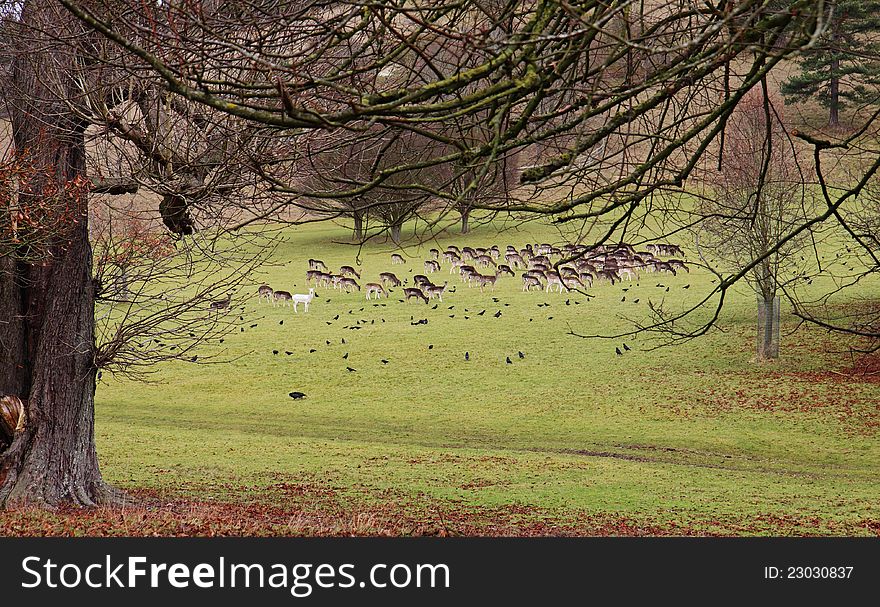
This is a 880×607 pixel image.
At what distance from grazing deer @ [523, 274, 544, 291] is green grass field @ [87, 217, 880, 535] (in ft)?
15.9

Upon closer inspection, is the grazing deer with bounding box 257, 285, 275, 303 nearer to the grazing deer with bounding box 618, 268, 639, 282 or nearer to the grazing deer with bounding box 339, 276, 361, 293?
the grazing deer with bounding box 339, 276, 361, 293

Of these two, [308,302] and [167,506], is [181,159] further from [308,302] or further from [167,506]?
[308,302]

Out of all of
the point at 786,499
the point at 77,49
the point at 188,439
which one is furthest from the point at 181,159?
the point at 188,439

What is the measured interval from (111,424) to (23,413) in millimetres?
12489

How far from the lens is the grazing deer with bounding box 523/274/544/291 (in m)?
46.3

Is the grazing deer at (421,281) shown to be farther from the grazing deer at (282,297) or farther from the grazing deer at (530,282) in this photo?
the grazing deer at (282,297)

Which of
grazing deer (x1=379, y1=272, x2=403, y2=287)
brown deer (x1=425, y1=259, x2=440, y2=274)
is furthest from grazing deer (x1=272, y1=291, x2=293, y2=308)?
brown deer (x1=425, y1=259, x2=440, y2=274)

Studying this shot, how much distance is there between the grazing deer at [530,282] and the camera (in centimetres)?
4631

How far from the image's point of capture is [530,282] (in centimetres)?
4656

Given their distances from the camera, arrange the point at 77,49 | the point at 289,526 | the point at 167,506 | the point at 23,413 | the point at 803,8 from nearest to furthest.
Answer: the point at 803,8 → the point at 77,49 → the point at 289,526 → the point at 23,413 → the point at 167,506

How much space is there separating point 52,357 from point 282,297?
3266 cm

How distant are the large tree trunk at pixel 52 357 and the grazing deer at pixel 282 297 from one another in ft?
104

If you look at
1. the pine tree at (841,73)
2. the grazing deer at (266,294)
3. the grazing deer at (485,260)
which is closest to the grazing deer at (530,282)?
the grazing deer at (485,260)

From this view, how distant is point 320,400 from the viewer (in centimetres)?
2803
